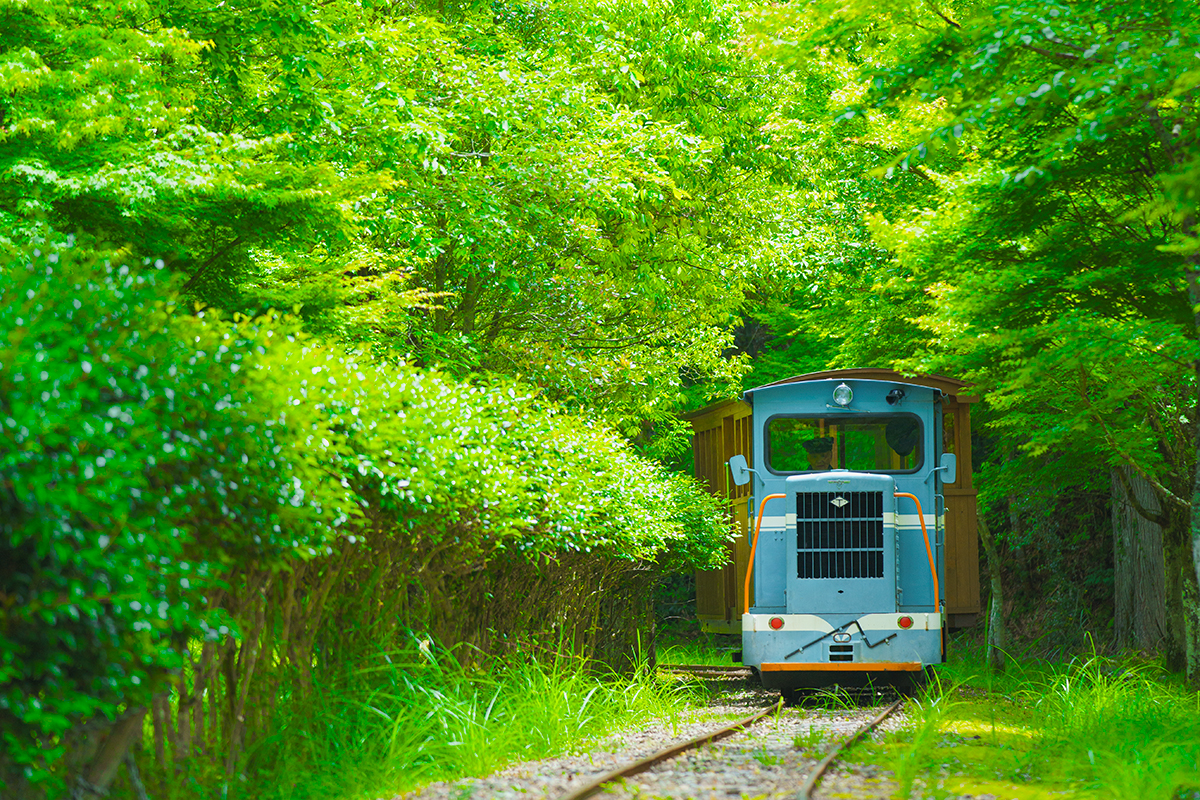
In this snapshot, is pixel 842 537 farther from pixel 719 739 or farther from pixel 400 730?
pixel 400 730

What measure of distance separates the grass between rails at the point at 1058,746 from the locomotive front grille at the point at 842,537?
1.44 m

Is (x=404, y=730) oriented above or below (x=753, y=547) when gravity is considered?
below

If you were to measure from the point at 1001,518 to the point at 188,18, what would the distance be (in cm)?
2022

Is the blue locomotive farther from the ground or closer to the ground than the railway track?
farther from the ground

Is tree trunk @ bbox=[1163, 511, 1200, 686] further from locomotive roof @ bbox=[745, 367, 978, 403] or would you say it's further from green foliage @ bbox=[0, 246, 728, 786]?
green foliage @ bbox=[0, 246, 728, 786]

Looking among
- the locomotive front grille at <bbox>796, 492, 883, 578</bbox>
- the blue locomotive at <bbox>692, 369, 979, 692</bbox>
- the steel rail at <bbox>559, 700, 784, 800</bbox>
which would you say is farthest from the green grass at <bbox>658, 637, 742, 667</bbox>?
the steel rail at <bbox>559, 700, 784, 800</bbox>

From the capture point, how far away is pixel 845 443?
1275 centimetres

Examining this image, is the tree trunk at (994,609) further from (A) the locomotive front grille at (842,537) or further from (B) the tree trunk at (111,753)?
(B) the tree trunk at (111,753)

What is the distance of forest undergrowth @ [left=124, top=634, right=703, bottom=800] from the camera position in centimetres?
623

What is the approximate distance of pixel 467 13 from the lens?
17.4m

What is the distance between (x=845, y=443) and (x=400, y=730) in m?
7.10

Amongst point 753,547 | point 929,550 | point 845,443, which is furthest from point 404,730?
point 845,443

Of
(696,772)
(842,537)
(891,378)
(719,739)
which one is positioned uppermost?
(891,378)

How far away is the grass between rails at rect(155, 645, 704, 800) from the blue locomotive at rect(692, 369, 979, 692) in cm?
358
